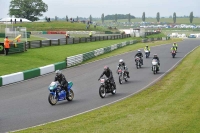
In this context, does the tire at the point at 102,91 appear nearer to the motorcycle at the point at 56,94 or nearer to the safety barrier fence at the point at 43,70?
the motorcycle at the point at 56,94

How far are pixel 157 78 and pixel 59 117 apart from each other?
43.3 feet

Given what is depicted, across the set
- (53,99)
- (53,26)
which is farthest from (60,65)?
(53,26)

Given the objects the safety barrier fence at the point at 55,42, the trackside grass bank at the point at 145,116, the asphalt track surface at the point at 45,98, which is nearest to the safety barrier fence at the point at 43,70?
the asphalt track surface at the point at 45,98

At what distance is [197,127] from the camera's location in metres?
12.7

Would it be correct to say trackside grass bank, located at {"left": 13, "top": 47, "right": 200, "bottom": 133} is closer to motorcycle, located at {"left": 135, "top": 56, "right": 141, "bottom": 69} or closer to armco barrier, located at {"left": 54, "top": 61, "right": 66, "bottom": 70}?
motorcycle, located at {"left": 135, "top": 56, "right": 141, "bottom": 69}

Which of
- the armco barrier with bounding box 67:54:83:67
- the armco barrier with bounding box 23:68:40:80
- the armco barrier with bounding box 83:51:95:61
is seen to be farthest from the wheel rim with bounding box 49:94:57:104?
the armco barrier with bounding box 83:51:95:61

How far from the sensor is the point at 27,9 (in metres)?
131

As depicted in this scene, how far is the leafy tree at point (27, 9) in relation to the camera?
130m

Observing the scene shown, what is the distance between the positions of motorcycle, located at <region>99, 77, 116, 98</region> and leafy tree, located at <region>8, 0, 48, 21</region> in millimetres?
113723

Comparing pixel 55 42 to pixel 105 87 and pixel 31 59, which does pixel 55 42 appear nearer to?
pixel 31 59

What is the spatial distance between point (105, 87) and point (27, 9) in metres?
115

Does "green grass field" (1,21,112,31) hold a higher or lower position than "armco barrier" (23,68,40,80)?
higher

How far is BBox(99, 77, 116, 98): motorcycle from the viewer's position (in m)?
19.8

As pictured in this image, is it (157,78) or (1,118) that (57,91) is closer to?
(1,118)
